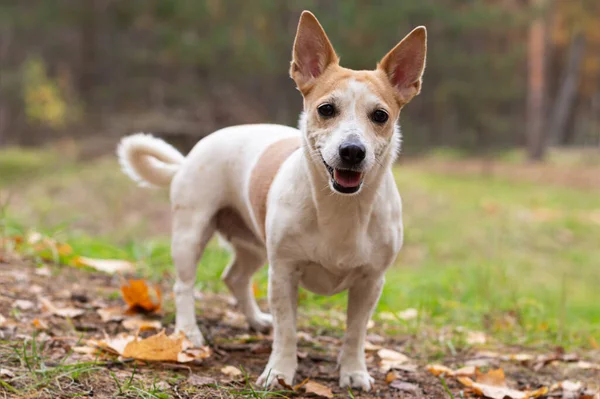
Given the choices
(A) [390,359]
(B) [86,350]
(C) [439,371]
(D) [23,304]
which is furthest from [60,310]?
(C) [439,371]

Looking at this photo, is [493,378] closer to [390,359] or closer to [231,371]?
[390,359]

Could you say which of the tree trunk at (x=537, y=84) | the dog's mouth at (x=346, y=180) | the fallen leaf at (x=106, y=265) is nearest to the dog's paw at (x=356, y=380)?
the dog's mouth at (x=346, y=180)

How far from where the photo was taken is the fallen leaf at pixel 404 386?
304 centimetres

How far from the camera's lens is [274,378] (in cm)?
292

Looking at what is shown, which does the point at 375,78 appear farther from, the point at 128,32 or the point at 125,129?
the point at 128,32

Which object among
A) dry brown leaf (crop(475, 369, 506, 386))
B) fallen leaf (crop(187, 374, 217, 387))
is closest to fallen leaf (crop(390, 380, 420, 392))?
dry brown leaf (crop(475, 369, 506, 386))

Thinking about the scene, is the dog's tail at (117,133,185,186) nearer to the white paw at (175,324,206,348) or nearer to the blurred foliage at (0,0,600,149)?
the white paw at (175,324,206,348)

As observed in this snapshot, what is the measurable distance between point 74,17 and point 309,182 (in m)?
16.6

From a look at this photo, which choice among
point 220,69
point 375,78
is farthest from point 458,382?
point 220,69

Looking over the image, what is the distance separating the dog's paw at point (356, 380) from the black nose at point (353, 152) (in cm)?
104

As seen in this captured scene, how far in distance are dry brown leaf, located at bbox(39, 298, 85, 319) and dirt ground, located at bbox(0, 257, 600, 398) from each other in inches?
1.1

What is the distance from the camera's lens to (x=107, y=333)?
3.42 m

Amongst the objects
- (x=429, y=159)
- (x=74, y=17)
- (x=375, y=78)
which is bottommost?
(x=429, y=159)

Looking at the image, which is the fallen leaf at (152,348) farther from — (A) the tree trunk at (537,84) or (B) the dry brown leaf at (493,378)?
(A) the tree trunk at (537,84)
